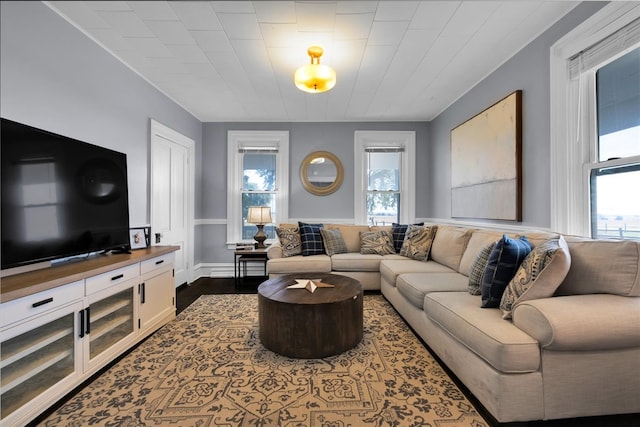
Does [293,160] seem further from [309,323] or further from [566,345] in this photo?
[566,345]

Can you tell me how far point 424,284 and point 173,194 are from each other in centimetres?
311

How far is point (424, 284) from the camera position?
7.33ft

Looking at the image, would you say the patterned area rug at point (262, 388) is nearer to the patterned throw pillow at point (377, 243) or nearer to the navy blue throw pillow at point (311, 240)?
the patterned throw pillow at point (377, 243)

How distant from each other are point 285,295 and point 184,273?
237cm

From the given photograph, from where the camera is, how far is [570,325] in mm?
1247

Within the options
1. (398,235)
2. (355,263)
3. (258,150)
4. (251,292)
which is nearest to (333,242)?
(355,263)

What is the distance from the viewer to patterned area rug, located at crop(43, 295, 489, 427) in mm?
1411

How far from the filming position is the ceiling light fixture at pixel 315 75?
217 cm

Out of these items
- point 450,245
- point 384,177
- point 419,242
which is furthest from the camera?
point 384,177

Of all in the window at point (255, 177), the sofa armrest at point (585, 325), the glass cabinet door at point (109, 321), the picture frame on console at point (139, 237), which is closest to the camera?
the sofa armrest at point (585, 325)

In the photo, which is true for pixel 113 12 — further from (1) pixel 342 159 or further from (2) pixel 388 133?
(2) pixel 388 133

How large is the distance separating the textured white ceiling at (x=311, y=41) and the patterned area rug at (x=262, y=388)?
6.21ft

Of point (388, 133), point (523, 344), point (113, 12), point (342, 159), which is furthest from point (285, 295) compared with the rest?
point (388, 133)

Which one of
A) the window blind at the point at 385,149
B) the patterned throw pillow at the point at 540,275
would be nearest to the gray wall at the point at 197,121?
the window blind at the point at 385,149
